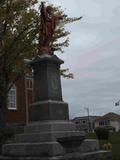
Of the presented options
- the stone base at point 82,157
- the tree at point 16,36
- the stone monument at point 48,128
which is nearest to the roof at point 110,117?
the tree at point 16,36

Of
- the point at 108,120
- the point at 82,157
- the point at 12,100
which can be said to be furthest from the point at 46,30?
the point at 108,120

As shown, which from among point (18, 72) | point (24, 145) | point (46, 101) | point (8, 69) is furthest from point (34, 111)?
point (18, 72)

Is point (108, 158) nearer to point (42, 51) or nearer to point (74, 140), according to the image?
point (74, 140)

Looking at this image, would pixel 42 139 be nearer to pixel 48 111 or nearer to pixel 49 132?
pixel 49 132

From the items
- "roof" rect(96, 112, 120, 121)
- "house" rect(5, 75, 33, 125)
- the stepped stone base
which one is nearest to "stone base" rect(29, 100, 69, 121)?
the stepped stone base

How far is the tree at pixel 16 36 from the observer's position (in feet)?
89.1

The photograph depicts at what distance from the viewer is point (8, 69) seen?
90.9ft

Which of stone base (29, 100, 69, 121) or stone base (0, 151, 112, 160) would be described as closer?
stone base (0, 151, 112, 160)

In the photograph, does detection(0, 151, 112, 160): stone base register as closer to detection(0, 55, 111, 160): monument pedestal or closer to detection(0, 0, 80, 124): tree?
detection(0, 55, 111, 160): monument pedestal

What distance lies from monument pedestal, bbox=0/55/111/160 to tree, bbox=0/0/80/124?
9.17m

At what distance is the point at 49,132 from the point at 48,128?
0.31m

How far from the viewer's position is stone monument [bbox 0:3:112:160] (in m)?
15.7

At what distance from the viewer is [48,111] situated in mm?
17297

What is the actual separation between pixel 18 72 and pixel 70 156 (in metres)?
14.8
